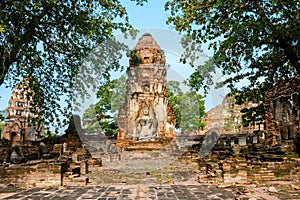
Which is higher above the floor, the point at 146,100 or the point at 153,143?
the point at 146,100

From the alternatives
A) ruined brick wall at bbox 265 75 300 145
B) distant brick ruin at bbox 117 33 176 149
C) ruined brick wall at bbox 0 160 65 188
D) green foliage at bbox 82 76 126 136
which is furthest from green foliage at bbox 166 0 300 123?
green foliage at bbox 82 76 126 136

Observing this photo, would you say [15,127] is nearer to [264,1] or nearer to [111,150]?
[111,150]

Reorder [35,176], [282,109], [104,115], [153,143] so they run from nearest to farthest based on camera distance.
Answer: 1. [35,176]
2. [282,109]
3. [153,143]
4. [104,115]

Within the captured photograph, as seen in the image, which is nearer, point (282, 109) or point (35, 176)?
point (35, 176)

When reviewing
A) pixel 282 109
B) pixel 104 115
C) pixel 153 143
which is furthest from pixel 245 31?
pixel 104 115

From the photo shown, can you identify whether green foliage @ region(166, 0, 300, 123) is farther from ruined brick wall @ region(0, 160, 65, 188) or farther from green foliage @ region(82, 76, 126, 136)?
green foliage @ region(82, 76, 126, 136)

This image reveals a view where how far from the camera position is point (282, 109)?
13102 mm

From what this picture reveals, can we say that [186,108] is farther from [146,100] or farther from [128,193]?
[128,193]

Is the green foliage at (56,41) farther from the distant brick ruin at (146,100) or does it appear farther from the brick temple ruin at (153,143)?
the distant brick ruin at (146,100)

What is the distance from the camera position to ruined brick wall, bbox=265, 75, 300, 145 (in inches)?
457

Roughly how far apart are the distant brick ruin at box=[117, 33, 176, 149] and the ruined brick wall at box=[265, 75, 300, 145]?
11197mm

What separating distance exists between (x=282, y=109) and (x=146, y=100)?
45.3ft

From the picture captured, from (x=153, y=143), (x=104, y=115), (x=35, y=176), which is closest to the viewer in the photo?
(x=35, y=176)

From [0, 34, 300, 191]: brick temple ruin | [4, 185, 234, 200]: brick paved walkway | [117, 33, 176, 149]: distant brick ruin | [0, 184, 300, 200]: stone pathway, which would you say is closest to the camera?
[0, 184, 300, 200]: stone pathway
